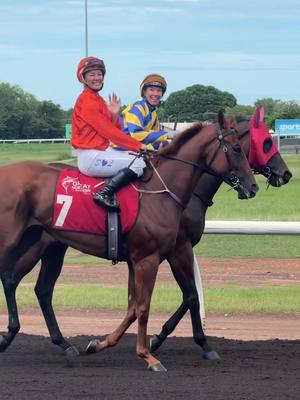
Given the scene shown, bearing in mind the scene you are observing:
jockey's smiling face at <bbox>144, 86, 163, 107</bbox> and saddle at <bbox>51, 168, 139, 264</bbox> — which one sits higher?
jockey's smiling face at <bbox>144, 86, 163, 107</bbox>

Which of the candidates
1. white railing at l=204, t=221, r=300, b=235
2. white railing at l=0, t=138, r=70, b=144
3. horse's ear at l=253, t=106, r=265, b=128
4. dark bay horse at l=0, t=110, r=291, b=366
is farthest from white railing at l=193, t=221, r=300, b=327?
white railing at l=0, t=138, r=70, b=144

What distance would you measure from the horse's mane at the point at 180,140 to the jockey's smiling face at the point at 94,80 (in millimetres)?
734

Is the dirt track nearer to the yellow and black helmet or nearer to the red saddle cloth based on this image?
the red saddle cloth

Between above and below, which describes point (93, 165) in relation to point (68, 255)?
above

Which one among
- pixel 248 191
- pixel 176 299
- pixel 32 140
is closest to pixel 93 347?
pixel 248 191

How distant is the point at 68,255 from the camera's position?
54.7ft

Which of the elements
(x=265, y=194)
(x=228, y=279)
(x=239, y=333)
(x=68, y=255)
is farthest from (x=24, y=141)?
(x=239, y=333)

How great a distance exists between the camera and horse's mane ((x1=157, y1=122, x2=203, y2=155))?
314 inches

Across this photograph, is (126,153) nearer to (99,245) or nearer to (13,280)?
(99,245)

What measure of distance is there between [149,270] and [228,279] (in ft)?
19.6

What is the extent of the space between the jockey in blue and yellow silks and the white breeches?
455 millimetres

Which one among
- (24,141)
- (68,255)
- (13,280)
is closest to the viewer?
(13,280)

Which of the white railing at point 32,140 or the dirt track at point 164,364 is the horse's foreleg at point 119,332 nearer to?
the dirt track at point 164,364

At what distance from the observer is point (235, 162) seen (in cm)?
786
